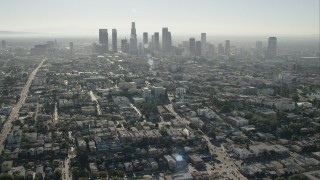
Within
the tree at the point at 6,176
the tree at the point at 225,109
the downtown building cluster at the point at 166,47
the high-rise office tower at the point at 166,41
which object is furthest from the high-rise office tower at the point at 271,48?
the tree at the point at 6,176

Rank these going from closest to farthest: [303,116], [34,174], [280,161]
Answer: [34,174]
[280,161]
[303,116]

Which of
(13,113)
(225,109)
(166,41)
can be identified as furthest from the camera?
(166,41)

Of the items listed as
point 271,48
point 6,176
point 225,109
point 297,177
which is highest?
point 271,48

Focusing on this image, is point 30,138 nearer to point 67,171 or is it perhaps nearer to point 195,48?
point 67,171

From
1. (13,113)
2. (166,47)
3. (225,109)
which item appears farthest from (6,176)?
(166,47)

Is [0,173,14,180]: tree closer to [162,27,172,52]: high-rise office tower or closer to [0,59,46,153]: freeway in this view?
[0,59,46,153]: freeway

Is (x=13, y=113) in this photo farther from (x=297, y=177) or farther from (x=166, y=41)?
(x=166, y=41)

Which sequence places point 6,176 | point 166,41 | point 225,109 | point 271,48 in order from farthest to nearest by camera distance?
point 166,41, point 271,48, point 225,109, point 6,176

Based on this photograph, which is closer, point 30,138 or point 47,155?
point 47,155

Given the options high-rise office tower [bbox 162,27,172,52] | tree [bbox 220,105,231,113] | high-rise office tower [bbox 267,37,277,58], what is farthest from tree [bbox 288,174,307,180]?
high-rise office tower [bbox 162,27,172,52]

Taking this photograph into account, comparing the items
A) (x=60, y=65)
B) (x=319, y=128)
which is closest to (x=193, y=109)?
(x=319, y=128)

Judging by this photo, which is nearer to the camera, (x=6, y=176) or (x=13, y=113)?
(x=6, y=176)
